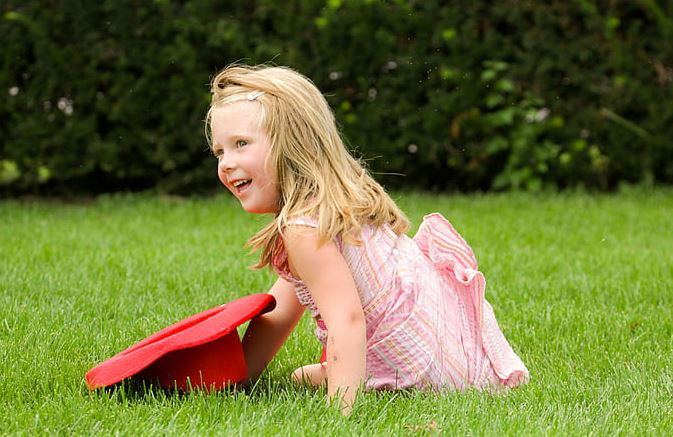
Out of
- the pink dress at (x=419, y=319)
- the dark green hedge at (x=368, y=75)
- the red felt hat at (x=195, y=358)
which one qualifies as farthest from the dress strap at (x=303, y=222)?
the dark green hedge at (x=368, y=75)

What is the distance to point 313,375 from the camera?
3.10 meters

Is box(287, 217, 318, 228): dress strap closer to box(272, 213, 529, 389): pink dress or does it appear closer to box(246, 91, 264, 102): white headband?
box(272, 213, 529, 389): pink dress

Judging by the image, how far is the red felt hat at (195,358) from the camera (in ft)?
9.12

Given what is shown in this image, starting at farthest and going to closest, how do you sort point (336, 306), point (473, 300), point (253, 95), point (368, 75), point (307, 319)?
point (368, 75), point (307, 319), point (473, 300), point (253, 95), point (336, 306)

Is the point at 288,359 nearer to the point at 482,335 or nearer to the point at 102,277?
the point at 482,335

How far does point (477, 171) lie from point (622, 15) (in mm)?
1507

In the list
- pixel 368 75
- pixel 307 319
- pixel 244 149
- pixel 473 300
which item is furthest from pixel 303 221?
pixel 368 75

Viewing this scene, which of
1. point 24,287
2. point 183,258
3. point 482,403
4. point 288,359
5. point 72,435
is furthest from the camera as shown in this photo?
point 183,258

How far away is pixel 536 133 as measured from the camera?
7672 mm

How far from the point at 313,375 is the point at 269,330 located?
0.61 feet

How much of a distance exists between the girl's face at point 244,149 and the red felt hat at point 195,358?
Answer: 32 centimetres

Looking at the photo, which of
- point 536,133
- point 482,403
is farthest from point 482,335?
point 536,133

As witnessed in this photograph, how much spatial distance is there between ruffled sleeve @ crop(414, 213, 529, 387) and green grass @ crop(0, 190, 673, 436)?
8 centimetres

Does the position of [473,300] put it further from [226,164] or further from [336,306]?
[226,164]
